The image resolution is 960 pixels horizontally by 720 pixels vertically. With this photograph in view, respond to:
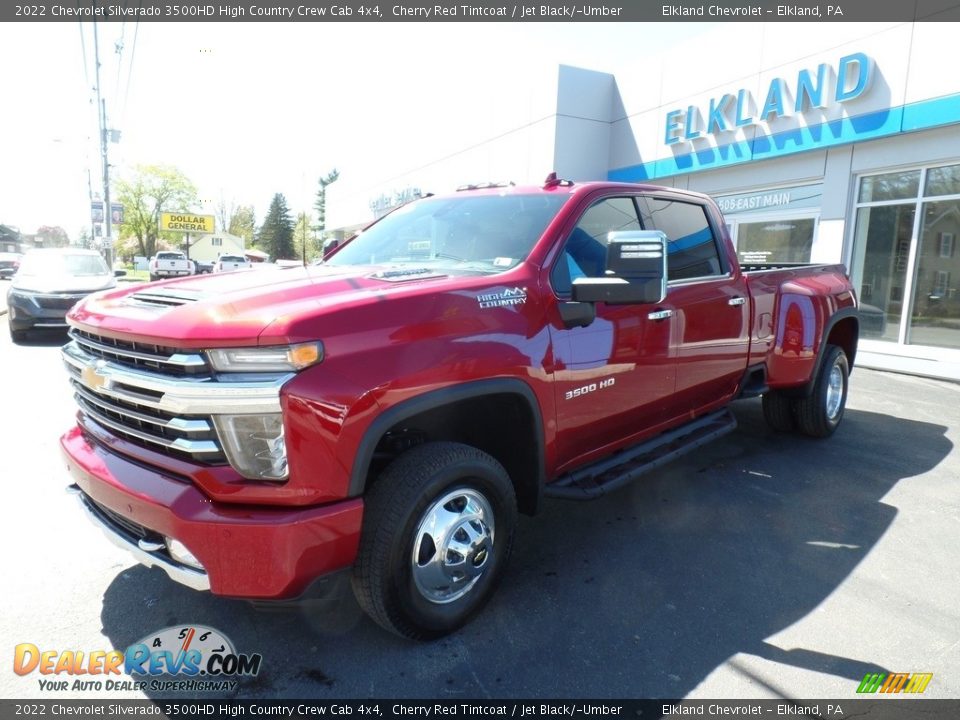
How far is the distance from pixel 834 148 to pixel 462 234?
10.1 m

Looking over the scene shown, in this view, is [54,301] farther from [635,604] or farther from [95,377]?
[635,604]

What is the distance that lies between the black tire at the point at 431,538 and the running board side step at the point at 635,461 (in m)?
0.40

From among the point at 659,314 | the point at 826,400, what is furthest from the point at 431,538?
the point at 826,400

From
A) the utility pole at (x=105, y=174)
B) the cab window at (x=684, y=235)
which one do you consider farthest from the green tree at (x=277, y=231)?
the cab window at (x=684, y=235)

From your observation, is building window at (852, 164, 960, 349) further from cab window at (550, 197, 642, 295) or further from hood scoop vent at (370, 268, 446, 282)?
hood scoop vent at (370, 268, 446, 282)

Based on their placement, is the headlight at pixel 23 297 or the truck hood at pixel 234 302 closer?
the truck hood at pixel 234 302

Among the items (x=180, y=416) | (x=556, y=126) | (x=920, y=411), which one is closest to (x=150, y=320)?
(x=180, y=416)

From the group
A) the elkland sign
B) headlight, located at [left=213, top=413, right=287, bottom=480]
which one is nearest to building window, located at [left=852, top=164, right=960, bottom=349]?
the elkland sign

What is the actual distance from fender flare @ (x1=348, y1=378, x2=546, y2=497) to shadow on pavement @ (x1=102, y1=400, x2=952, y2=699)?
64 cm

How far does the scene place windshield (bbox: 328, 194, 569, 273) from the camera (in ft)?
10.6

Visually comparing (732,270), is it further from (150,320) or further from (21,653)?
(21,653)

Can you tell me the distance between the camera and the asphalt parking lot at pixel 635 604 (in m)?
2.50

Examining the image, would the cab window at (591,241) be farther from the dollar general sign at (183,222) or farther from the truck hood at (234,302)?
→ the dollar general sign at (183,222)

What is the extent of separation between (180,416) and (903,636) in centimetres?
312
